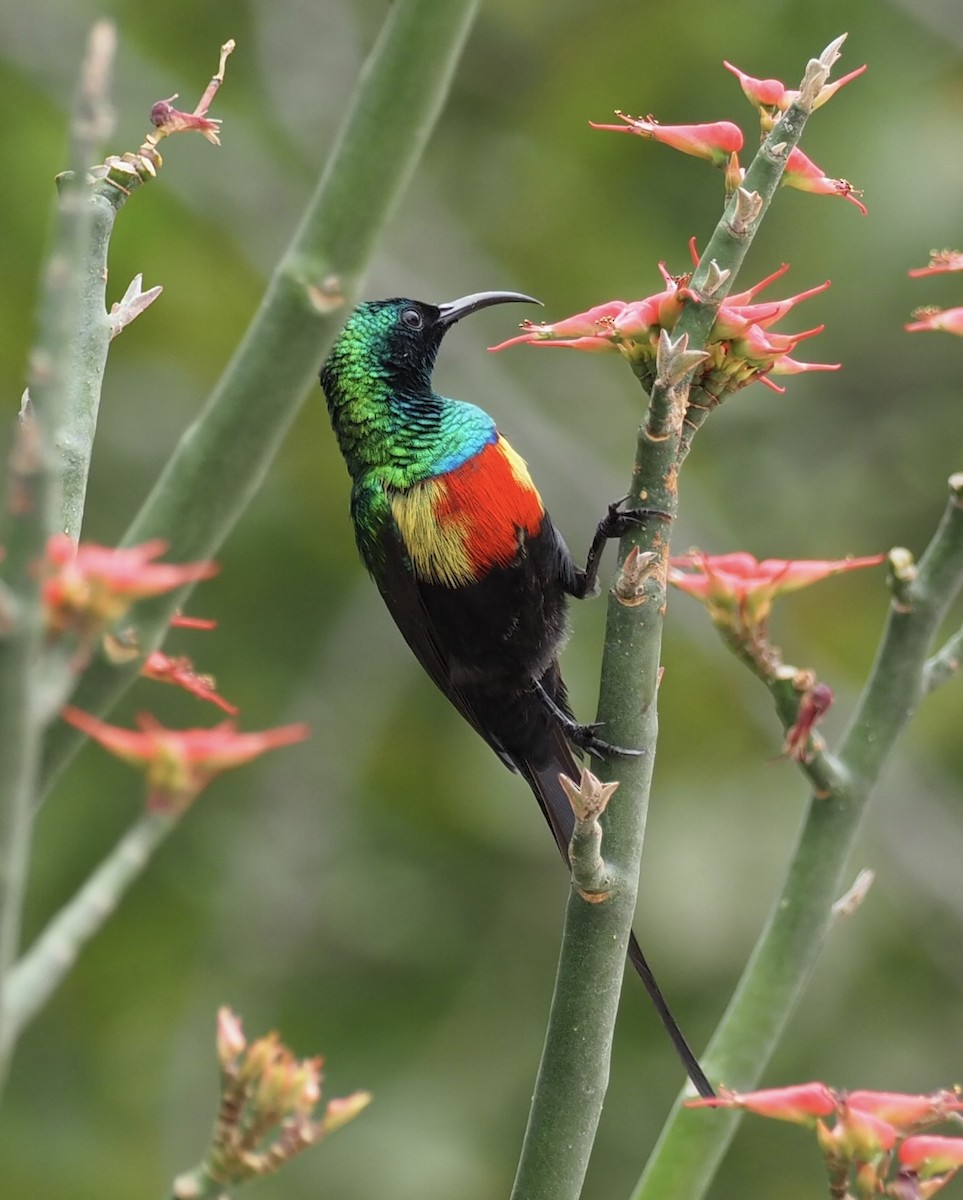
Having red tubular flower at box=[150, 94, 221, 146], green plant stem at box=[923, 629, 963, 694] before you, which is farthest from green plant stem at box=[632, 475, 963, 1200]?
red tubular flower at box=[150, 94, 221, 146]

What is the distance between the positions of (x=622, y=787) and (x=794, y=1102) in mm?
320

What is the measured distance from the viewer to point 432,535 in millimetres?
2986

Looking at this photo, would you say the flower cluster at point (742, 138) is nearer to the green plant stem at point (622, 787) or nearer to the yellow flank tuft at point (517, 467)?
the green plant stem at point (622, 787)

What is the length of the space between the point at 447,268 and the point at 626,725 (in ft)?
16.3

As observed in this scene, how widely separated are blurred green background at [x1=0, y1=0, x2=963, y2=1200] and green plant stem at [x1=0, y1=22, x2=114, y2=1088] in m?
4.03

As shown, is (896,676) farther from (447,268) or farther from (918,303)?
(447,268)

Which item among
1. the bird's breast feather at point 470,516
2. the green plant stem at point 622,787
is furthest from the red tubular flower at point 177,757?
the bird's breast feather at point 470,516

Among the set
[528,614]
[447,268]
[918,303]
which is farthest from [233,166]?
[528,614]

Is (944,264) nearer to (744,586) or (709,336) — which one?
(709,336)

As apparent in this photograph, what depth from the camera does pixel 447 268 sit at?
20.8 feet

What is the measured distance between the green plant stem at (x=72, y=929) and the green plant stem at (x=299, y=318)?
0.16 metres

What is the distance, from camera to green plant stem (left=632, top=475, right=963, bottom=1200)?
162 cm

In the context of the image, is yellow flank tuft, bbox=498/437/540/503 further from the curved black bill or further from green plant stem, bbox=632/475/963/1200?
green plant stem, bbox=632/475/963/1200

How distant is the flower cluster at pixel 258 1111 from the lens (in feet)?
3.62
